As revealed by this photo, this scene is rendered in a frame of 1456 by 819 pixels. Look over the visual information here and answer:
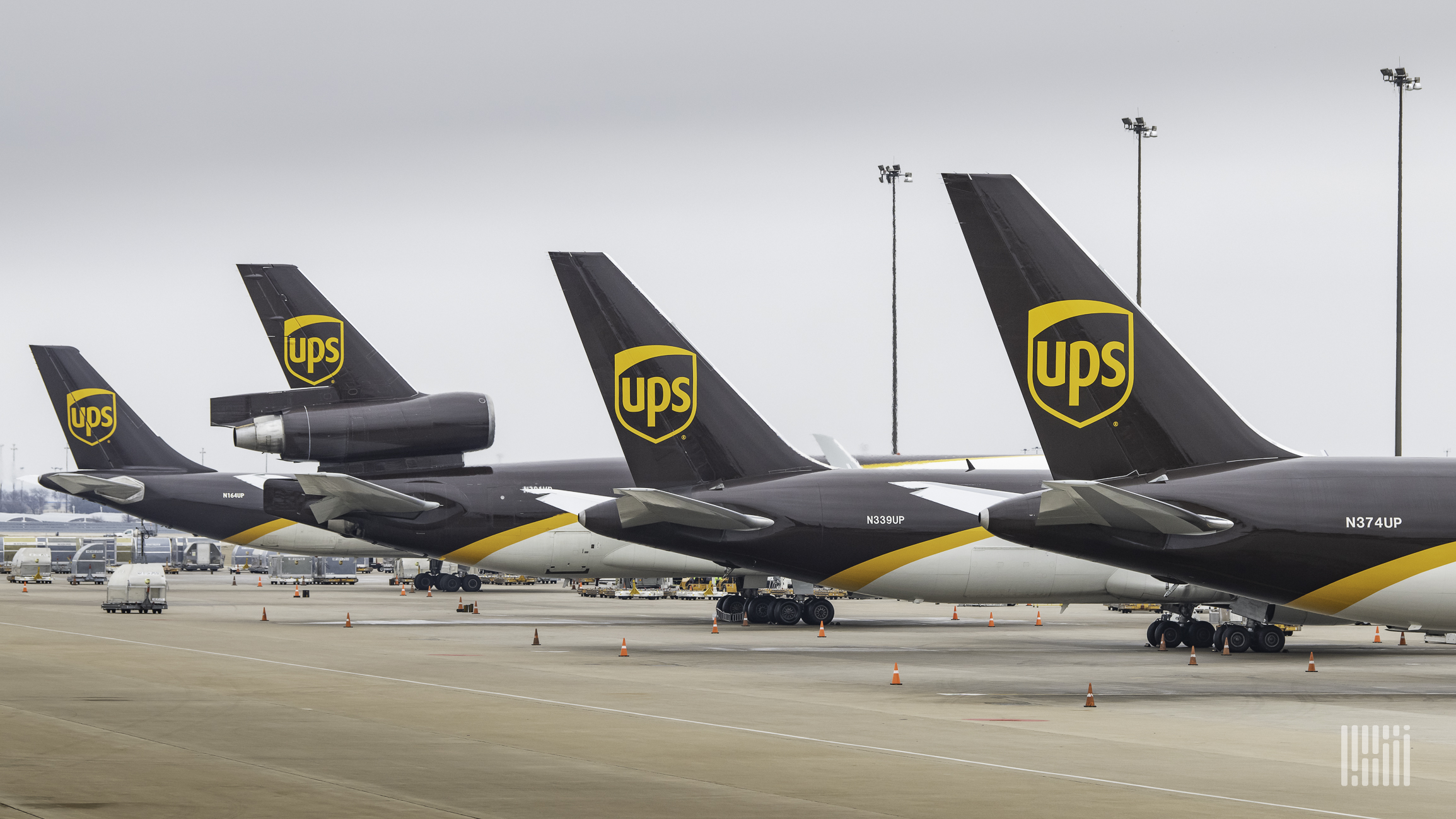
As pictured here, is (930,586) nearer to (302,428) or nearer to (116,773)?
(302,428)

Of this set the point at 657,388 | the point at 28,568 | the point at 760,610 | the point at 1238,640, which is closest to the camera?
the point at 1238,640

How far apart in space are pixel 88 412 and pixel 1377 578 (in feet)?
175

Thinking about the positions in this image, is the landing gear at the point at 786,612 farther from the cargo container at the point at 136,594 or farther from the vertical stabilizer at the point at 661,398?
the cargo container at the point at 136,594

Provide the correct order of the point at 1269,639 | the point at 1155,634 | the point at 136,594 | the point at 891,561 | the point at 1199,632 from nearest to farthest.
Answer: the point at 891,561, the point at 1269,639, the point at 1199,632, the point at 1155,634, the point at 136,594

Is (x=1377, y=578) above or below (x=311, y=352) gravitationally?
below

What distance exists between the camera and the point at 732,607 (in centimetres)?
4794

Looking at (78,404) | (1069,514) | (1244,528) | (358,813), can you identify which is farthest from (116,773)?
(78,404)

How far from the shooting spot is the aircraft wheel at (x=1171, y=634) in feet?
124

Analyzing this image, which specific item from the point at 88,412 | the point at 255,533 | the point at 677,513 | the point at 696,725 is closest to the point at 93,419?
the point at 88,412

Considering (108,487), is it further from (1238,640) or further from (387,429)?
(1238,640)

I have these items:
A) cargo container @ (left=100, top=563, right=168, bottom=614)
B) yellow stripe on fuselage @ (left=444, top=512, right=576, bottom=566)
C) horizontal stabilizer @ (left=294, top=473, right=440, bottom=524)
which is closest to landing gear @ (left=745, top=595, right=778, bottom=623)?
yellow stripe on fuselage @ (left=444, top=512, right=576, bottom=566)

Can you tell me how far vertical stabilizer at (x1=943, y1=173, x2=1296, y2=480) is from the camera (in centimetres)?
2436

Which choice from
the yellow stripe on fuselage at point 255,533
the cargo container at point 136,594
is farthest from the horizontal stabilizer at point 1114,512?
the yellow stripe on fuselage at point 255,533

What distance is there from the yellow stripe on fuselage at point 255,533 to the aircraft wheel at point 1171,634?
3656 centimetres
